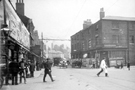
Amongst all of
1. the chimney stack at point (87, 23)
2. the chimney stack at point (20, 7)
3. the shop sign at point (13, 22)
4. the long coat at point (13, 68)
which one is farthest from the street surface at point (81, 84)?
the chimney stack at point (87, 23)

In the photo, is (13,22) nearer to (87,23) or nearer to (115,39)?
(115,39)

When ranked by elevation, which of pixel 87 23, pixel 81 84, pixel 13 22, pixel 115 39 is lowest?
pixel 81 84

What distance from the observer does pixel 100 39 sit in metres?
35.7

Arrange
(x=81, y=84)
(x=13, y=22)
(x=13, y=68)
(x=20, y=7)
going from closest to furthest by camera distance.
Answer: (x=81, y=84), (x=13, y=68), (x=13, y=22), (x=20, y=7)

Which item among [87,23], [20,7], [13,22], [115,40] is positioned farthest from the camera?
[87,23]

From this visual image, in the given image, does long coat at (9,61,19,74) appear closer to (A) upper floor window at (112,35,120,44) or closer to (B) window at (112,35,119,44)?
(B) window at (112,35,119,44)

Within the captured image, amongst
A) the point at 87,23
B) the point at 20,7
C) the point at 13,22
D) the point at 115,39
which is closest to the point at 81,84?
the point at 13,22

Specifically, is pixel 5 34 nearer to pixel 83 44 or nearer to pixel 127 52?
pixel 127 52

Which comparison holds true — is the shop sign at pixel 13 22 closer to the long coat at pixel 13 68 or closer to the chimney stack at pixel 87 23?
the long coat at pixel 13 68

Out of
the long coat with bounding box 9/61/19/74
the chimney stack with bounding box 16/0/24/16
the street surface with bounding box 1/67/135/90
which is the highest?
the chimney stack with bounding box 16/0/24/16

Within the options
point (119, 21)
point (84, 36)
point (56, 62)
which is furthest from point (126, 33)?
point (56, 62)

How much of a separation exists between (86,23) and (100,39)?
13310mm

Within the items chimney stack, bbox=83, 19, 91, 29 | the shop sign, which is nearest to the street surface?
the shop sign

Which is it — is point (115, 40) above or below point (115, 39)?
below
